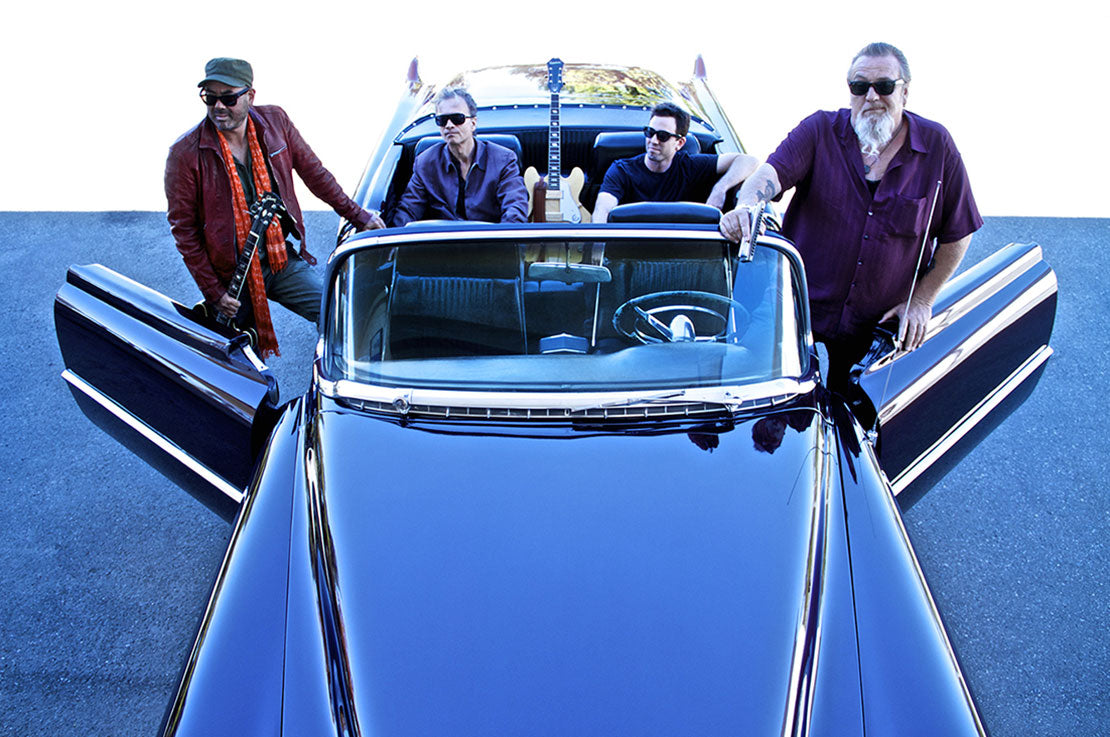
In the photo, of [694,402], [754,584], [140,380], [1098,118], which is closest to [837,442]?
[694,402]

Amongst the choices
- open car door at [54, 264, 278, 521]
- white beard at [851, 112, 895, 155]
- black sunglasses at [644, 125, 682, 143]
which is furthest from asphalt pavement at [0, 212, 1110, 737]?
black sunglasses at [644, 125, 682, 143]

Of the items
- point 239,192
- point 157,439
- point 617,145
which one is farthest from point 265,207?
point 617,145

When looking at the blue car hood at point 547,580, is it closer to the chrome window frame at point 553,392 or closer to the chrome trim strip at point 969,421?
the chrome window frame at point 553,392

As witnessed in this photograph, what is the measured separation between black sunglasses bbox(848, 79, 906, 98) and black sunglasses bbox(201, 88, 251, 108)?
2.48 meters

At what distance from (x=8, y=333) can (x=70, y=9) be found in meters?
7.96

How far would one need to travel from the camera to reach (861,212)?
11.3ft

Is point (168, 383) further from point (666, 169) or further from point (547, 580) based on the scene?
point (666, 169)

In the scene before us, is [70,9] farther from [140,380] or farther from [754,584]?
[754,584]

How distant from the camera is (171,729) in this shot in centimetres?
201

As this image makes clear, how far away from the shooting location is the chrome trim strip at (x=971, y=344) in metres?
3.14

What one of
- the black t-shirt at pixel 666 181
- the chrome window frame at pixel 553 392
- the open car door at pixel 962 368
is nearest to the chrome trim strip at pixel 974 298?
the open car door at pixel 962 368

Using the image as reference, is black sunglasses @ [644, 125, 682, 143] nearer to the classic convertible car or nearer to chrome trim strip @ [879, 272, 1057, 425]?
the classic convertible car

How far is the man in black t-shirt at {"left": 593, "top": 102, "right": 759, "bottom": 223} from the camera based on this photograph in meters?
4.08

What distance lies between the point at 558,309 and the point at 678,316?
393mm
